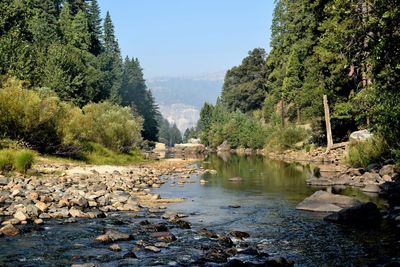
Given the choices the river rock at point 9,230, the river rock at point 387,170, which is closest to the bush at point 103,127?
the river rock at point 387,170

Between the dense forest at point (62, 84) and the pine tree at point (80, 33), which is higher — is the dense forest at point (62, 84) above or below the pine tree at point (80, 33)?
below

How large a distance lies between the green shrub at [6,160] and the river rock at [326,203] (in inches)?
593

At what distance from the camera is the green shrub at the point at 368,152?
27078mm

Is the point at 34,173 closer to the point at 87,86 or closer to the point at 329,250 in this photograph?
the point at 329,250

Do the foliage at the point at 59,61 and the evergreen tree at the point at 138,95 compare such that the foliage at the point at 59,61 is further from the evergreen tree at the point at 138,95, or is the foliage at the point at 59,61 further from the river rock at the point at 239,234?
the river rock at the point at 239,234

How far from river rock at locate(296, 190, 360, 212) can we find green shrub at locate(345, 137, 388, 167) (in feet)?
33.6

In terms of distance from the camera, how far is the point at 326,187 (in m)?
23.7

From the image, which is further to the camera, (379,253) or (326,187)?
(326,187)

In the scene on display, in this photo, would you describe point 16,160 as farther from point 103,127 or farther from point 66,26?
point 66,26

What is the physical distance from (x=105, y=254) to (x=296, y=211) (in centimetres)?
849

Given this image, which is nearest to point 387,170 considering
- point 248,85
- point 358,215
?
point 358,215

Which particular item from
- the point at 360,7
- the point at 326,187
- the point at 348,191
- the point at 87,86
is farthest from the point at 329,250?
the point at 87,86

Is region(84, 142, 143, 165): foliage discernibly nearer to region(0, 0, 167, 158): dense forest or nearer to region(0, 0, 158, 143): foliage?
region(0, 0, 167, 158): dense forest

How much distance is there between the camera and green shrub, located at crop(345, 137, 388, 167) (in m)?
27.1
